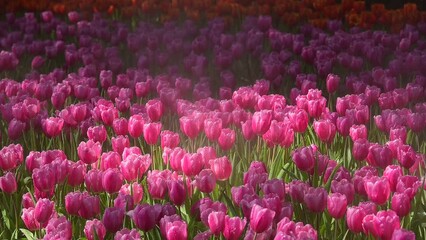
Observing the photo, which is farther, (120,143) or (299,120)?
(299,120)

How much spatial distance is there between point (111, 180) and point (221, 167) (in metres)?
0.47

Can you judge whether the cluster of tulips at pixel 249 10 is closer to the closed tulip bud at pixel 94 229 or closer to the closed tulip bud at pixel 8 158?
the closed tulip bud at pixel 8 158

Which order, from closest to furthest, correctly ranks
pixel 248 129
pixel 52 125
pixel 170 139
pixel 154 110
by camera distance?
pixel 170 139 < pixel 248 129 < pixel 52 125 < pixel 154 110

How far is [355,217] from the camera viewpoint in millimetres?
2912

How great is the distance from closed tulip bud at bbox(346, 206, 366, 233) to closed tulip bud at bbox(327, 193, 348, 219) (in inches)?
4.5

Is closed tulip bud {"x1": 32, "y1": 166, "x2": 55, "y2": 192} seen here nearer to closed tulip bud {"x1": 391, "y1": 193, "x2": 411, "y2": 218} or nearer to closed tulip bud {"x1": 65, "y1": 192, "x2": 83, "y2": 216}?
closed tulip bud {"x1": 65, "y1": 192, "x2": 83, "y2": 216}

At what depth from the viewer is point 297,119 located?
A: 13.7 ft

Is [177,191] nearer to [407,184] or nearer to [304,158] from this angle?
[304,158]

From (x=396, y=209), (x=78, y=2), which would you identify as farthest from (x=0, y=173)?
(x=78, y=2)

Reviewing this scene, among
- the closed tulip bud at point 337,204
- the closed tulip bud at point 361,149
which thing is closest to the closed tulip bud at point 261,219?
the closed tulip bud at point 337,204

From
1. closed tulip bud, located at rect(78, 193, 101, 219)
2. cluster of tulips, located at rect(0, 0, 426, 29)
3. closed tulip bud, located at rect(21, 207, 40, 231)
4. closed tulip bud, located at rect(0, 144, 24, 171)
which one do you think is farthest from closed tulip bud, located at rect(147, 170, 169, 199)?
cluster of tulips, located at rect(0, 0, 426, 29)

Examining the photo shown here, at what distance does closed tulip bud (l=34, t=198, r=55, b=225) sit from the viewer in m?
3.10

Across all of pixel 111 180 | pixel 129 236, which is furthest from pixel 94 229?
pixel 111 180

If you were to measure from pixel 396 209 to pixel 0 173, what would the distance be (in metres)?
2.12
